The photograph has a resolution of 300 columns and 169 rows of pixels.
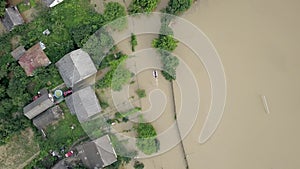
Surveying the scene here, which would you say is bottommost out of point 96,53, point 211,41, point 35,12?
point 211,41

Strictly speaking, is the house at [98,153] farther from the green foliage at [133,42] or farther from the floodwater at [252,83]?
the green foliage at [133,42]

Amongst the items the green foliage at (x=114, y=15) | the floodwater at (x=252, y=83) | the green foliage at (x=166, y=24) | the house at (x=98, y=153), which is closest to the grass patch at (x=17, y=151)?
the house at (x=98, y=153)

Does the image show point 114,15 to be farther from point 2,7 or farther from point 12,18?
point 2,7

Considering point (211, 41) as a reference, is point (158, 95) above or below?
below

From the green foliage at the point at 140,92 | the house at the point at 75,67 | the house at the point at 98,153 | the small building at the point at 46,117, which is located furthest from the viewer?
the green foliage at the point at 140,92

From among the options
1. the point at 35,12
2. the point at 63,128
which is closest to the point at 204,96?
the point at 63,128

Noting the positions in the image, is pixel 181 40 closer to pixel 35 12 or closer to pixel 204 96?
pixel 204 96
